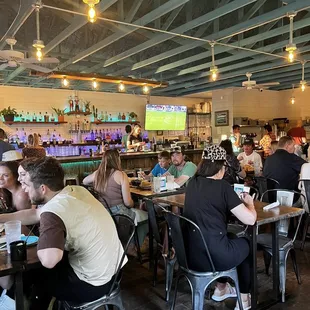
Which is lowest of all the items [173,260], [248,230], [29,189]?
[173,260]

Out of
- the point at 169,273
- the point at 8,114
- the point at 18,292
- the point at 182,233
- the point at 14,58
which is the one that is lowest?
the point at 169,273

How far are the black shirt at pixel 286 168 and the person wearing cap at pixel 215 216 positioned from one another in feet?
7.41

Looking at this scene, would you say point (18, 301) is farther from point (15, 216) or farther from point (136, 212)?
point (136, 212)

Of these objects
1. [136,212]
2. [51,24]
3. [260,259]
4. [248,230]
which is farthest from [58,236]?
[51,24]

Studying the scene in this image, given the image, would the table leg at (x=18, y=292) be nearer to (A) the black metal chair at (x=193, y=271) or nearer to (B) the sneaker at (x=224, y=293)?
(A) the black metal chair at (x=193, y=271)

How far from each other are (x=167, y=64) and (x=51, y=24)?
114 inches

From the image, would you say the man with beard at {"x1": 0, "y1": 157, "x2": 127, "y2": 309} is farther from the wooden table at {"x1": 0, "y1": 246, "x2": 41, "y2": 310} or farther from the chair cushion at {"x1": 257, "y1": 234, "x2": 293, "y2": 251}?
the chair cushion at {"x1": 257, "y1": 234, "x2": 293, "y2": 251}

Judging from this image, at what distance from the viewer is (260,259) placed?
3.81 metres

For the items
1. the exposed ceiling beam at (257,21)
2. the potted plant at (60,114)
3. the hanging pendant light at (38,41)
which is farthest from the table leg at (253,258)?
the potted plant at (60,114)

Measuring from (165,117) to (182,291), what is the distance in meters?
8.05

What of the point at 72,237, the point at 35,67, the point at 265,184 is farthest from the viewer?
the point at 35,67

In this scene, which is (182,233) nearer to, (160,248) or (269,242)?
(160,248)

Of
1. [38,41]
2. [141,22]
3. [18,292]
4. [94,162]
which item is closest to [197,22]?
[141,22]

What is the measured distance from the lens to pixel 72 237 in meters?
1.76
